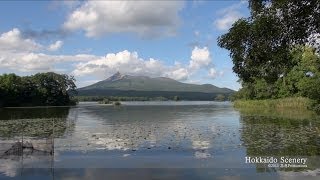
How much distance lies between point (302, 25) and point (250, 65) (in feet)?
7.69

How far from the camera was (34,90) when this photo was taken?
17250 centimetres

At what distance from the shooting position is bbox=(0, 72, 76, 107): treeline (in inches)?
6004

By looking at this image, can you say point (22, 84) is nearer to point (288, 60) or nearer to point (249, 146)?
point (249, 146)

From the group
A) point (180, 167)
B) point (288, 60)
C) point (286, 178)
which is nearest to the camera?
point (288, 60)

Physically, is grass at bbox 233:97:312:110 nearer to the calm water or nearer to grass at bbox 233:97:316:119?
grass at bbox 233:97:316:119

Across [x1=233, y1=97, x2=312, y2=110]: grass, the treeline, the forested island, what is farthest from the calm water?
the treeline

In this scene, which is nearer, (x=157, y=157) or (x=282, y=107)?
(x=157, y=157)

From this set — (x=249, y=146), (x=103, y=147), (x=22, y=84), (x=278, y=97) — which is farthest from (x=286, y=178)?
(x=22, y=84)

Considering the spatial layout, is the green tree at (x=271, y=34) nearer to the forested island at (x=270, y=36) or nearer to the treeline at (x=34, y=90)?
the forested island at (x=270, y=36)

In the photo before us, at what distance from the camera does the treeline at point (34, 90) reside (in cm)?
15250

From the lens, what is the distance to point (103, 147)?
90.3 feet

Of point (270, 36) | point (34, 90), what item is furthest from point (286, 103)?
point (34, 90)

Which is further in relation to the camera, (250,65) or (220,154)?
(220,154)

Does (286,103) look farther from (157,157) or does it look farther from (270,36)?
(270,36)
